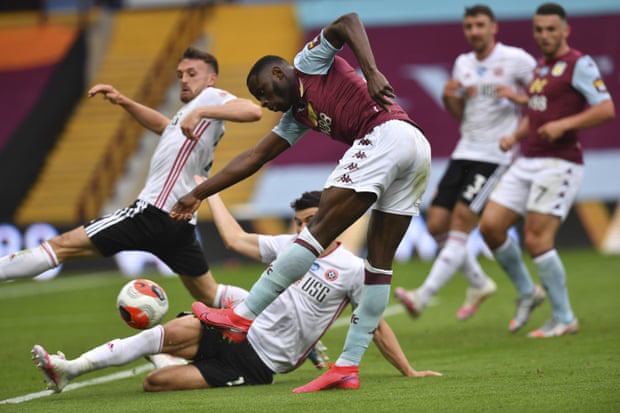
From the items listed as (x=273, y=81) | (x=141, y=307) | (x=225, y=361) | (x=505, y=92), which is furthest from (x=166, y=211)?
(x=505, y=92)

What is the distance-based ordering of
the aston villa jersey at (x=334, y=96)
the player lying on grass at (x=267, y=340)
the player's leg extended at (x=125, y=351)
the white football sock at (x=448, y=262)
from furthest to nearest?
the white football sock at (x=448, y=262), the player lying on grass at (x=267, y=340), the player's leg extended at (x=125, y=351), the aston villa jersey at (x=334, y=96)

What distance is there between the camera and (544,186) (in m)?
8.59

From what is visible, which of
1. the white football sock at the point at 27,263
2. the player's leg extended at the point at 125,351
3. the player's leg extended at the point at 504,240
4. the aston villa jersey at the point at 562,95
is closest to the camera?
the player's leg extended at the point at 125,351

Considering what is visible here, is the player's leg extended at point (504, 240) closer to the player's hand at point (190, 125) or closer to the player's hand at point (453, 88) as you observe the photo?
the player's hand at point (453, 88)

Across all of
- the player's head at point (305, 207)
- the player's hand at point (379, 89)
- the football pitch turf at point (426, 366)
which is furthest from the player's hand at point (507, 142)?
the player's hand at point (379, 89)

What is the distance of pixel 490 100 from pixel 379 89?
4387mm

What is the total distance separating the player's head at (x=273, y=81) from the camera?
5875 millimetres

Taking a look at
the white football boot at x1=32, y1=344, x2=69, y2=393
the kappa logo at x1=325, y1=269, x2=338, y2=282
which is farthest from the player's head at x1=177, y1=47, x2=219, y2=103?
the white football boot at x1=32, y1=344, x2=69, y2=393

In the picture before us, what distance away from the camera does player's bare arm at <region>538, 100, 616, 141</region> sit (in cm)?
830

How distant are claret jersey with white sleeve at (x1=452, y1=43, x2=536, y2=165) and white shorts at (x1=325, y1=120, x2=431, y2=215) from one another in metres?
3.81

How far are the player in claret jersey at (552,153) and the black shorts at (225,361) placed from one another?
9.89 feet

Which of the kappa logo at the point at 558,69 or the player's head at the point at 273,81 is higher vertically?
the player's head at the point at 273,81

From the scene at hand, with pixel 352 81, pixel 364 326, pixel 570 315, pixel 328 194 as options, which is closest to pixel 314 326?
pixel 364 326

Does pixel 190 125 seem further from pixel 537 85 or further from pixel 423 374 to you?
pixel 537 85
